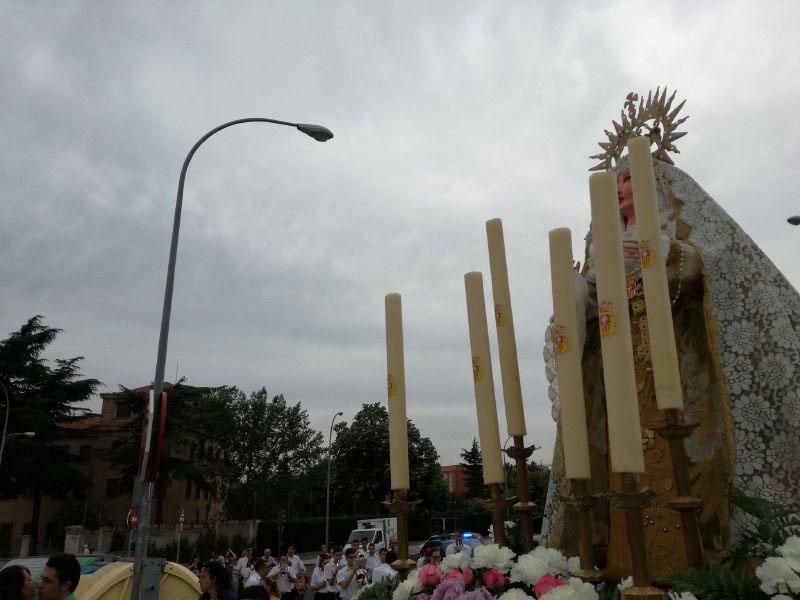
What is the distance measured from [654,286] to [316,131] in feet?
29.0

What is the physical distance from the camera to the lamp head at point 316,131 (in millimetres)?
10898

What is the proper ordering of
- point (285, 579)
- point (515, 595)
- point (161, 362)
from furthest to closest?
point (285, 579) < point (161, 362) < point (515, 595)

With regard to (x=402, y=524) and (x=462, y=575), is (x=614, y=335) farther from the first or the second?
(x=402, y=524)

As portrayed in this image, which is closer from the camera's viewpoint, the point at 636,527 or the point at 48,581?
the point at 636,527

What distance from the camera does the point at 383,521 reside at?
30.6 m

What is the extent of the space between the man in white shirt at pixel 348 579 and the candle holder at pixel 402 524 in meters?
8.34

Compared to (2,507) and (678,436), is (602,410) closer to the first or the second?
(678,436)

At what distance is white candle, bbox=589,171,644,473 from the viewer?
8.51ft

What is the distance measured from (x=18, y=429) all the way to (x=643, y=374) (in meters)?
42.9

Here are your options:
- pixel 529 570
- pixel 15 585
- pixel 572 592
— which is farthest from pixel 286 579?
pixel 572 592

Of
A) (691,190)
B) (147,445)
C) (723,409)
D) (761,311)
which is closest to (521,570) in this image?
(723,409)

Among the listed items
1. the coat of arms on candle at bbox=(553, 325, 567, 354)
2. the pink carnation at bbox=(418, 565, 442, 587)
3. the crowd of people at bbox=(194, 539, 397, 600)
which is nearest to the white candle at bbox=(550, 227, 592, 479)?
the coat of arms on candle at bbox=(553, 325, 567, 354)

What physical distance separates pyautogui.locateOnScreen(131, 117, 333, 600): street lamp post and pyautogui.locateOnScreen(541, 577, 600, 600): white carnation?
386cm

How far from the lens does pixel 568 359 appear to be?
10.7 feet
